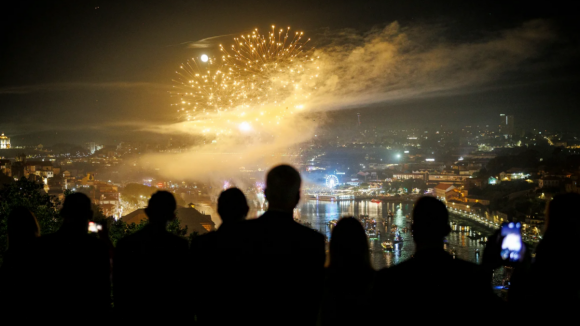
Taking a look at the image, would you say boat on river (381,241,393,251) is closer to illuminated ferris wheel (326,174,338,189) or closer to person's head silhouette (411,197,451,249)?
person's head silhouette (411,197,451,249)

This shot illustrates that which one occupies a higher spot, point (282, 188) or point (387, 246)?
point (282, 188)

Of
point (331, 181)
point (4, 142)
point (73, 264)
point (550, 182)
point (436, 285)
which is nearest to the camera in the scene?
point (436, 285)

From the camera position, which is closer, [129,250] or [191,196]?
[129,250]

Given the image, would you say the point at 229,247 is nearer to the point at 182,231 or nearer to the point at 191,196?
the point at 182,231

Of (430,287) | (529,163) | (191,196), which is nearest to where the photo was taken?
(430,287)

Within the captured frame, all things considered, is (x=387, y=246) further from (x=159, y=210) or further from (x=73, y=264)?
(x=73, y=264)

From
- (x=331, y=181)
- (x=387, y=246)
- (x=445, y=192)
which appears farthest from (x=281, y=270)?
(x=331, y=181)

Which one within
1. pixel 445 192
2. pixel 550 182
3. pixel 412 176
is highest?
pixel 550 182

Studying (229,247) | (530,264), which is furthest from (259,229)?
(530,264)
